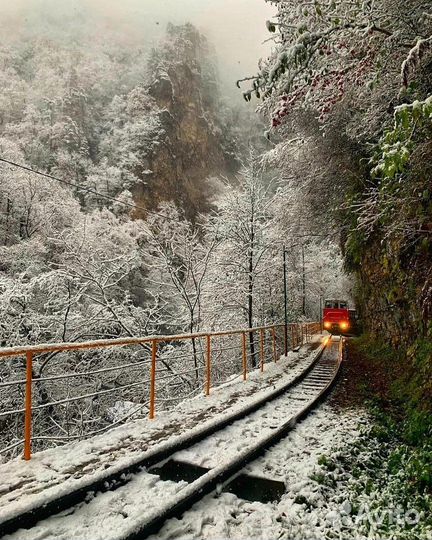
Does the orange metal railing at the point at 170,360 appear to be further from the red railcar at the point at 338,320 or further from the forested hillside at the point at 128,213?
the red railcar at the point at 338,320

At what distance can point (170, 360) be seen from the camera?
733 inches

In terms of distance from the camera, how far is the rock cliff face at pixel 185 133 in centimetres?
4884

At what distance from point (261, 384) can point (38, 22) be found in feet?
291

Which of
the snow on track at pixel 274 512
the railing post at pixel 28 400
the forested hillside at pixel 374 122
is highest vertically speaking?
the forested hillside at pixel 374 122

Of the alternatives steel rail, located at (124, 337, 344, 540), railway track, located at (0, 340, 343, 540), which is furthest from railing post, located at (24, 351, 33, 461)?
steel rail, located at (124, 337, 344, 540)

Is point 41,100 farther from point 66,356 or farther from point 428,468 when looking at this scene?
point 428,468

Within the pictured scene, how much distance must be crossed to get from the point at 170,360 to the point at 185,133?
1925 inches

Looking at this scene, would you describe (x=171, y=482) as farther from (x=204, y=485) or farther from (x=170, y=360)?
(x=170, y=360)

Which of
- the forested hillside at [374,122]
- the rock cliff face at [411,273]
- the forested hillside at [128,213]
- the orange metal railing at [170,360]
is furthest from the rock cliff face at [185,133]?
the rock cliff face at [411,273]

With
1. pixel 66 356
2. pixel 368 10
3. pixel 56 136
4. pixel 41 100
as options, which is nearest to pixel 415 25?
pixel 368 10

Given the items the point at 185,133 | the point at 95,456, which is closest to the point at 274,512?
the point at 95,456

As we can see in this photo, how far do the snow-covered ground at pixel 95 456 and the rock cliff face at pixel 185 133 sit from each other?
3901cm

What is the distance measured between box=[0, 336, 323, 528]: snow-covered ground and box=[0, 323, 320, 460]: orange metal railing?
260 mm

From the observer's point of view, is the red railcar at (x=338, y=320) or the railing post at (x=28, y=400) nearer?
the railing post at (x=28, y=400)
